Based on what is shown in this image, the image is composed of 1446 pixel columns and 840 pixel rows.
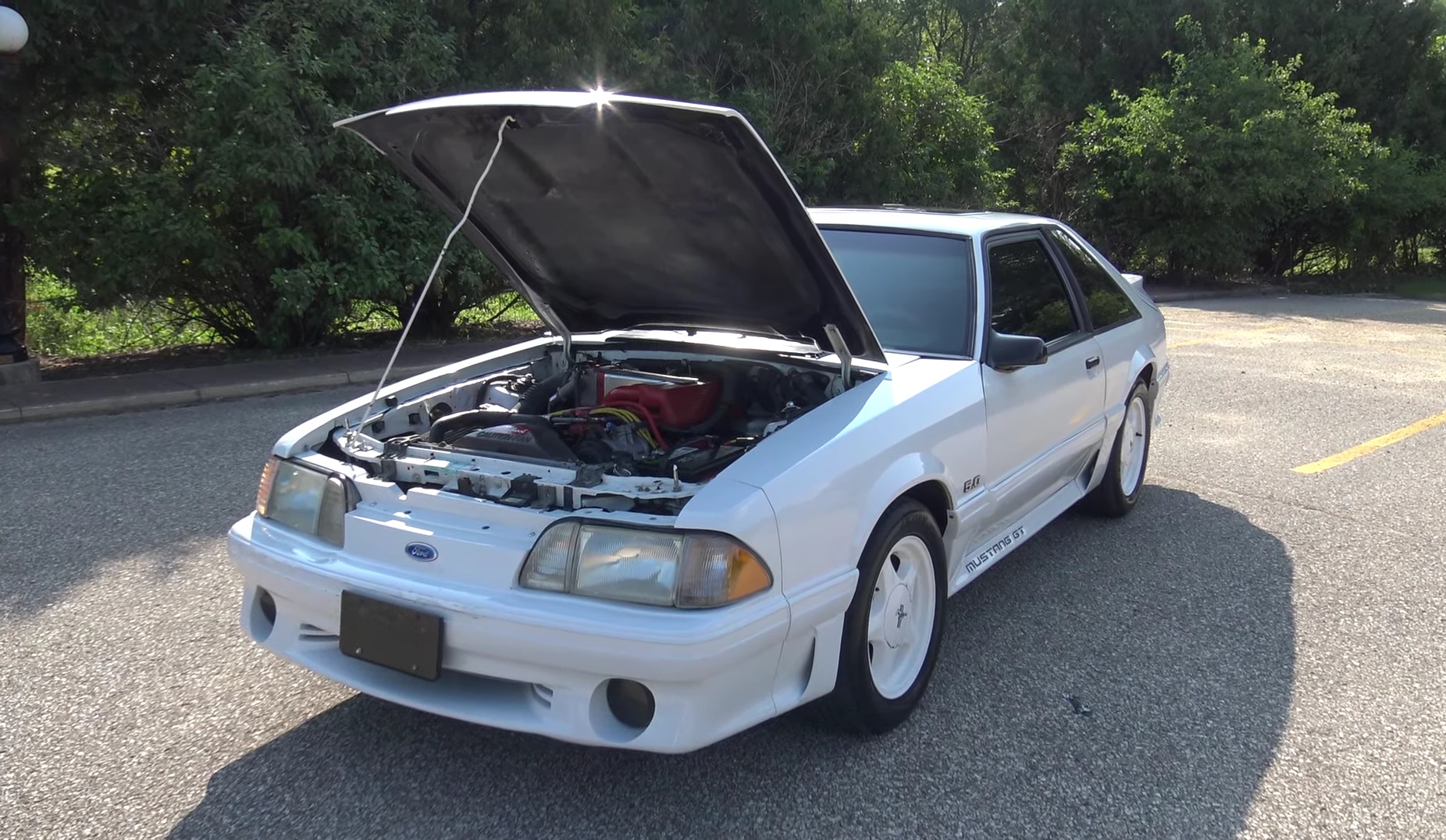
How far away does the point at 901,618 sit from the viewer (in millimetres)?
3357

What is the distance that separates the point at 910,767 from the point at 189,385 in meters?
7.81

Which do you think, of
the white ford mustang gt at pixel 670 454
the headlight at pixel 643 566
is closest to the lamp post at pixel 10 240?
the white ford mustang gt at pixel 670 454

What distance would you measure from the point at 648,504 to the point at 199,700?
1.72m

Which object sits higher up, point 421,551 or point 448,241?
point 448,241

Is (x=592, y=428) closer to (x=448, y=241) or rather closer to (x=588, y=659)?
(x=448, y=241)

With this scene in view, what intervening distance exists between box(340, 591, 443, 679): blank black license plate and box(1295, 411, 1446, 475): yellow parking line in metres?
5.48

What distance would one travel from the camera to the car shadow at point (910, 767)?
283 cm

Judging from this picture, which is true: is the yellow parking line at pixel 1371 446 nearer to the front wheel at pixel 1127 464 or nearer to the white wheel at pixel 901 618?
the front wheel at pixel 1127 464

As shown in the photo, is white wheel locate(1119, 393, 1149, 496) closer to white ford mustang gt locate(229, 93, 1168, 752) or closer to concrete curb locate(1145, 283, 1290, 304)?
white ford mustang gt locate(229, 93, 1168, 752)

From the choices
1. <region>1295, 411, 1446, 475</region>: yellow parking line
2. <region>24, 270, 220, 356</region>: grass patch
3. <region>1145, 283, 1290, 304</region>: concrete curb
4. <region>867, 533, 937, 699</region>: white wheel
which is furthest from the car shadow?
<region>1145, 283, 1290, 304</region>: concrete curb

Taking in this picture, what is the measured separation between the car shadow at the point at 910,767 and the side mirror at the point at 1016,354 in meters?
0.99

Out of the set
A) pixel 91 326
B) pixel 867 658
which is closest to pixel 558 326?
pixel 867 658

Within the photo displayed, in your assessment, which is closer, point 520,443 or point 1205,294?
point 520,443

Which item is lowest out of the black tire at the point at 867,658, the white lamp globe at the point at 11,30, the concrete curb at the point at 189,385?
the concrete curb at the point at 189,385
